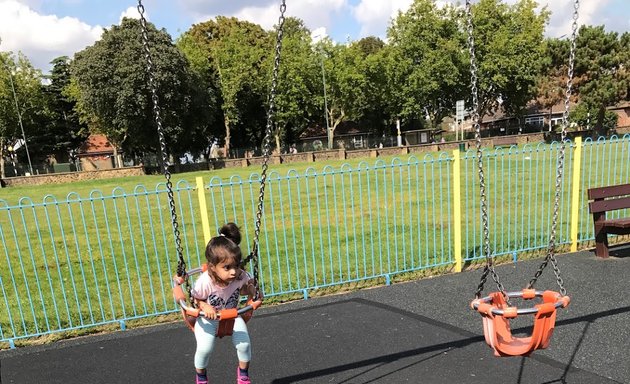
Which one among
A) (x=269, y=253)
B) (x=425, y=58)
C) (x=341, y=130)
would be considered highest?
(x=425, y=58)

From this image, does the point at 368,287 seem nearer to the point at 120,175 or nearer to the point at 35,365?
the point at 35,365

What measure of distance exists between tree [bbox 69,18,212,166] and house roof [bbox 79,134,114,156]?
20.6 m

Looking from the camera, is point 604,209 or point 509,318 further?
point 604,209

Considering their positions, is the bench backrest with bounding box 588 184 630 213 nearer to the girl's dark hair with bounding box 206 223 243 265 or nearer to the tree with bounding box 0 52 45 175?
the girl's dark hair with bounding box 206 223 243 265

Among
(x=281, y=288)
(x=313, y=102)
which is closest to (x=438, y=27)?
(x=313, y=102)

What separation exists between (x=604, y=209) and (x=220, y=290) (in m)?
5.41

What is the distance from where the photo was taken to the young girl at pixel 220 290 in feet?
8.61

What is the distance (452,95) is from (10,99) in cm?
3787

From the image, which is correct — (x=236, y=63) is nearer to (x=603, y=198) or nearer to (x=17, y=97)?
(x=17, y=97)

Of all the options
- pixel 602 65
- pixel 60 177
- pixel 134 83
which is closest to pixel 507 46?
pixel 602 65

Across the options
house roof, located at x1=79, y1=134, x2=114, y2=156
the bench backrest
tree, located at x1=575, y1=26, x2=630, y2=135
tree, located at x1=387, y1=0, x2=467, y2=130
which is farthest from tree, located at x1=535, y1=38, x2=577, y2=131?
house roof, located at x1=79, y1=134, x2=114, y2=156

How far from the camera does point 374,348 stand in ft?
13.1

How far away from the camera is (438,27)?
130ft

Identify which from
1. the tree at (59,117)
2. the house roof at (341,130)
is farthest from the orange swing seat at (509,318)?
the house roof at (341,130)
